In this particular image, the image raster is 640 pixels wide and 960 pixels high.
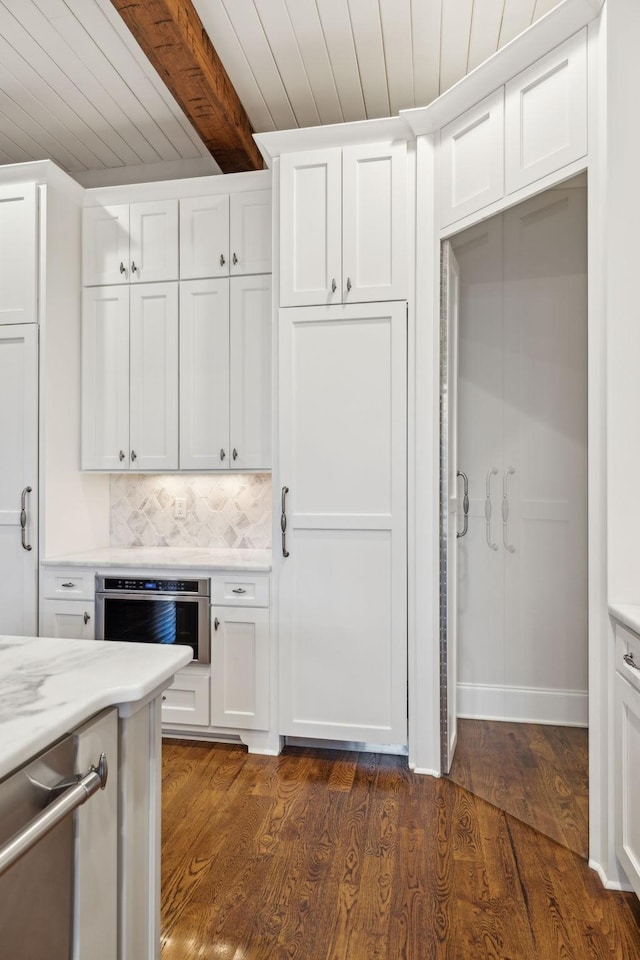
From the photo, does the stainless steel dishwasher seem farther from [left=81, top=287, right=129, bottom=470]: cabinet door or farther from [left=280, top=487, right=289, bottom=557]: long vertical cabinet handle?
[left=81, top=287, right=129, bottom=470]: cabinet door

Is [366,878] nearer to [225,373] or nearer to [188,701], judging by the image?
[188,701]

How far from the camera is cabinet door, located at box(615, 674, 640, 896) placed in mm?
1667

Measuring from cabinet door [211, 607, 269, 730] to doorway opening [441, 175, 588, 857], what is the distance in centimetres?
83

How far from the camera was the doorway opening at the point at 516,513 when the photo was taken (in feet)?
7.64

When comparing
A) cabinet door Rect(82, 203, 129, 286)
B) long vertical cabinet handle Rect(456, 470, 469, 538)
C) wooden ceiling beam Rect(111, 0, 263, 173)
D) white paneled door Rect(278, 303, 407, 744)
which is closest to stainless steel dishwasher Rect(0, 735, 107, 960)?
white paneled door Rect(278, 303, 407, 744)

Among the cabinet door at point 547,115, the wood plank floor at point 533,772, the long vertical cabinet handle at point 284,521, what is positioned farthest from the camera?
the long vertical cabinet handle at point 284,521

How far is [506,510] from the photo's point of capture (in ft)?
9.23

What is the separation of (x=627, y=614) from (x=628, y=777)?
0.48 m

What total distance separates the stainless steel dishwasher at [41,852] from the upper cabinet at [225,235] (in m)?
2.72

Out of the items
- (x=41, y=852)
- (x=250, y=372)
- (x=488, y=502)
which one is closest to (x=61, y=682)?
(x=41, y=852)

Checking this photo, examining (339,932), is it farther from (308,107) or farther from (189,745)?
(308,107)

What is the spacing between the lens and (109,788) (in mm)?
1021

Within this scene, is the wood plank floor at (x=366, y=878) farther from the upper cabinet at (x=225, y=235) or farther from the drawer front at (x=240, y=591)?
the upper cabinet at (x=225, y=235)

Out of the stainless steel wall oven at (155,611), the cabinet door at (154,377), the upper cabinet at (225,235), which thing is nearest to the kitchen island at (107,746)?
the stainless steel wall oven at (155,611)
